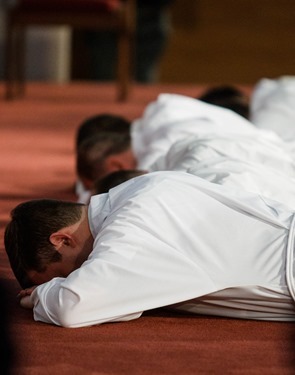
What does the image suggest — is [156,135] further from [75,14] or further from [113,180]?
[75,14]

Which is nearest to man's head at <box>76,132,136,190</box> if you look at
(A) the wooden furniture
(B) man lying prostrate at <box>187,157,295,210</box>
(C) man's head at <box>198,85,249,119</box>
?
(B) man lying prostrate at <box>187,157,295,210</box>

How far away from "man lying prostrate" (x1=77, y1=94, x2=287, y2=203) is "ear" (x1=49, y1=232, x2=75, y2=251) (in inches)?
47.2

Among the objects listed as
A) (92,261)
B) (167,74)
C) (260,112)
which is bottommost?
(167,74)

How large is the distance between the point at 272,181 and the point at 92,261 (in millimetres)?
976

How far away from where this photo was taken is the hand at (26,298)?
8.96 feet

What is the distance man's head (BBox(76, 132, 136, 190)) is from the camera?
4094 millimetres

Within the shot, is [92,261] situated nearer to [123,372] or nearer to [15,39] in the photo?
[123,372]

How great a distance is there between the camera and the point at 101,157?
409 centimetres

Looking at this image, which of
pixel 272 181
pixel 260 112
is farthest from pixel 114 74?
pixel 272 181

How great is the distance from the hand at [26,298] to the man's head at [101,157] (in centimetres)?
132

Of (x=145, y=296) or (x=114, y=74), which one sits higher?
(x=145, y=296)

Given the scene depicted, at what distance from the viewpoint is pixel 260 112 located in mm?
5215

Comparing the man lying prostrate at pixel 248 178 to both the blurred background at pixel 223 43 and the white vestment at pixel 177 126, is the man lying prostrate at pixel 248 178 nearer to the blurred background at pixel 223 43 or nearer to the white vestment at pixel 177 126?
the white vestment at pixel 177 126

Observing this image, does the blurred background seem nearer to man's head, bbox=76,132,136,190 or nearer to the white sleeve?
man's head, bbox=76,132,136,190
